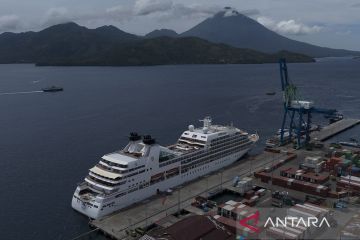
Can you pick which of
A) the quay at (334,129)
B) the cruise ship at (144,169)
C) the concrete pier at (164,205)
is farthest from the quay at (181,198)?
the quay at (334,129)

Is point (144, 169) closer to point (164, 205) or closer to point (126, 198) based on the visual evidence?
point (126, 198)

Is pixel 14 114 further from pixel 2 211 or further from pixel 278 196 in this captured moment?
pixel 278 196

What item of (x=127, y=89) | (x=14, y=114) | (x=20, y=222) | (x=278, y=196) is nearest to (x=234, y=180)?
(x=278, y=196)

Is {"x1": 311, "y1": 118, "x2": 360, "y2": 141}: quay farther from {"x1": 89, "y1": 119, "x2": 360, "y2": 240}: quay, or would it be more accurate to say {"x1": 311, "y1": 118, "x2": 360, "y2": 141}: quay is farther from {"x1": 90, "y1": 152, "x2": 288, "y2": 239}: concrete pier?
{"x1": 90, "y1": 152, "x2": 288, "y2": 239}: concrete pier

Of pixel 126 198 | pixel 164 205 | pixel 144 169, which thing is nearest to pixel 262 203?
pixel 164 205

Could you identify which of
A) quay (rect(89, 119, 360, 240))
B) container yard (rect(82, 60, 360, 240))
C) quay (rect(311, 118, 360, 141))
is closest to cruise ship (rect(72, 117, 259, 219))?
quay (rect(89, 119, 360, 240))

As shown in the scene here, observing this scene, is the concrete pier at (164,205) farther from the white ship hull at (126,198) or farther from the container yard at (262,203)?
the white ship hull at (126,198)
